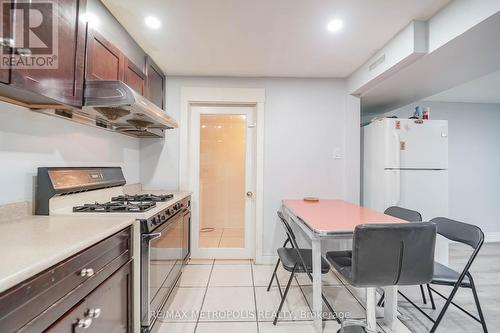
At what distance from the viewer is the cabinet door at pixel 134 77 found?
2020 millimetres

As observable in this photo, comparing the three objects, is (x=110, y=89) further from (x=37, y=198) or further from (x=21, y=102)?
(x=37, y=198)

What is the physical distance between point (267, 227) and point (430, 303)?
1726mm

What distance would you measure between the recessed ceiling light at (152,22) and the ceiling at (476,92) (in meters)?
3.84

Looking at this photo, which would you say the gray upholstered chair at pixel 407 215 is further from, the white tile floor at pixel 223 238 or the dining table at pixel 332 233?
the white tile floor at pixel 223 238

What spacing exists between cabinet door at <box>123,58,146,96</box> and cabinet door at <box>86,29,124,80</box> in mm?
83

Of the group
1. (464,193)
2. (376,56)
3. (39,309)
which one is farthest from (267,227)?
(464,193)

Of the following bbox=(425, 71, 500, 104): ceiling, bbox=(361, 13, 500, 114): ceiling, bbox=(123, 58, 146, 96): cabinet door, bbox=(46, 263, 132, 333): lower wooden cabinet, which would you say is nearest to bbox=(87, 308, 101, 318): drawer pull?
bbox=(46, 263, 132, 333): lower wooden cabinet

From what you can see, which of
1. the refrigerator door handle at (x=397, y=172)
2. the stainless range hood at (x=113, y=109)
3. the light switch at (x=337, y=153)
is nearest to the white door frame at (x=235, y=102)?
the stainless range hood at (x=113, y=109)

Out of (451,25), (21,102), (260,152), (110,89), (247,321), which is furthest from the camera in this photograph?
(260,152)

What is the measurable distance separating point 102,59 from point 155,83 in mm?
1026

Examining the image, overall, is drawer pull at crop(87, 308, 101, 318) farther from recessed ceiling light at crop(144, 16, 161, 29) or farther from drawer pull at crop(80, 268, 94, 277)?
recessed ceiling light at crop(144, 16, 161, 29)

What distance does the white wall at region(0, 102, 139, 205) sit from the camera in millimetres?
1329

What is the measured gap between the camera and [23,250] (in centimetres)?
88

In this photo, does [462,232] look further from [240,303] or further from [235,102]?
[235,102]
